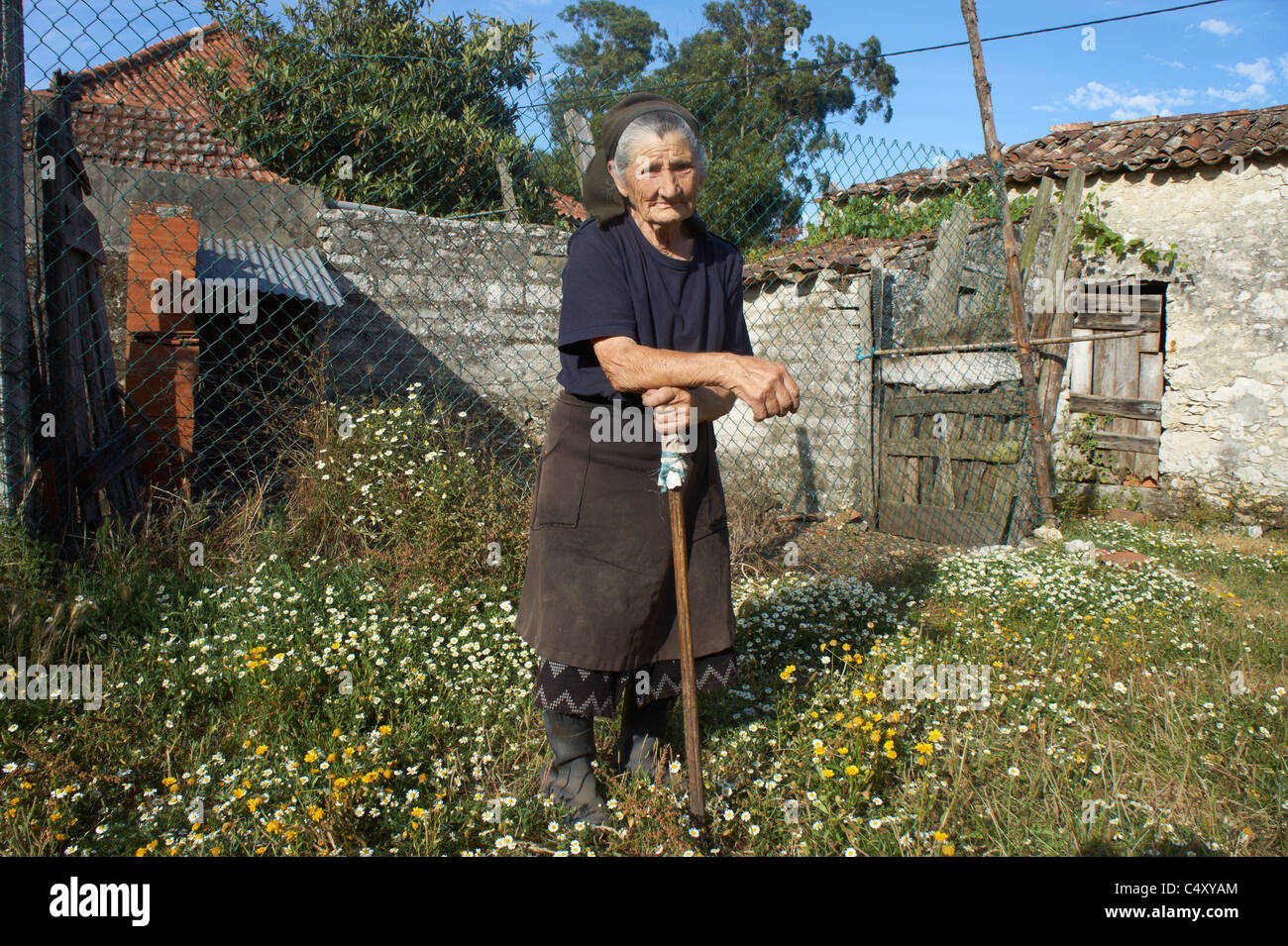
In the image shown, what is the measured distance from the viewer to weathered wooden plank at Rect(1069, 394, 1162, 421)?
9.16m

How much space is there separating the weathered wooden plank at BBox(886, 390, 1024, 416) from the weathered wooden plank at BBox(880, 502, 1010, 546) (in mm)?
758

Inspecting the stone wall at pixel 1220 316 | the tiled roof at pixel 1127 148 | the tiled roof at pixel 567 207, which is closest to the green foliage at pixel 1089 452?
the stone wall at pixel 1220 316

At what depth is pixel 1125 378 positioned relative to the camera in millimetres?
9281

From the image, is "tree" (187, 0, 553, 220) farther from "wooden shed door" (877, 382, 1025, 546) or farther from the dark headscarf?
the dark headscarf

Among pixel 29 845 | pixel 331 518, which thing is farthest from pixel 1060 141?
pixel 29 845

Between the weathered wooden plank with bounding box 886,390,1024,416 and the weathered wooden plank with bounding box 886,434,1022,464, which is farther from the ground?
the weathered wooden plank with bounding box 886,390,1024,416

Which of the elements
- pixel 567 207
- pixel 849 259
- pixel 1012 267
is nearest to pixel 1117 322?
pixel 1012 267

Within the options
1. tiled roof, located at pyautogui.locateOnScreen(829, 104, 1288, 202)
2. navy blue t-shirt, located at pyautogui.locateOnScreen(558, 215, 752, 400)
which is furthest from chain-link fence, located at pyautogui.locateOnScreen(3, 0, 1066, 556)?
navy blue t-shirt, located at pyautogui.locateOnScreen(558, 215, 752, 400)

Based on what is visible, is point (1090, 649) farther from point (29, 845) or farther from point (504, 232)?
point (504, 232)

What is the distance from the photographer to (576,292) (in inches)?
85.4

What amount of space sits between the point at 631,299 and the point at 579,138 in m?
2.97

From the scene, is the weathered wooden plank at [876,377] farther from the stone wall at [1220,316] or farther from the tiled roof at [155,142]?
the tiled roof at [155,142]

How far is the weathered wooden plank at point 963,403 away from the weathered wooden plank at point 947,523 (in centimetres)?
76

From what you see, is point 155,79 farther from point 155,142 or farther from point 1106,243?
point 1106,243
